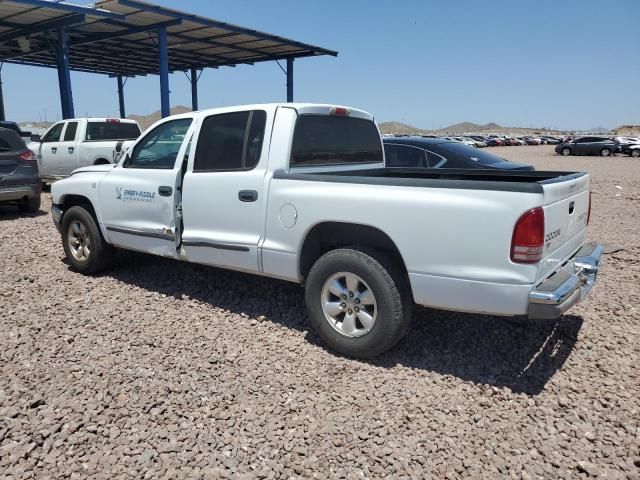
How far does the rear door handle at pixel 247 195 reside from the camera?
169 inches

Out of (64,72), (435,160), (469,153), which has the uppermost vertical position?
(64,72)

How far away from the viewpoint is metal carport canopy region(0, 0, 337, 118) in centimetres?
1691

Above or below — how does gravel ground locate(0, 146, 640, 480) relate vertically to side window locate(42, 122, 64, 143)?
below

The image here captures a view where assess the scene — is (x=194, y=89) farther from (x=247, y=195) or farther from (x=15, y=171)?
(x=247, y=195)

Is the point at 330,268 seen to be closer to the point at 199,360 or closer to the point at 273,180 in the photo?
the point at 273,180

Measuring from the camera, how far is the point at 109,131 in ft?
42.5

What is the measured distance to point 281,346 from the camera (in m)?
4.18

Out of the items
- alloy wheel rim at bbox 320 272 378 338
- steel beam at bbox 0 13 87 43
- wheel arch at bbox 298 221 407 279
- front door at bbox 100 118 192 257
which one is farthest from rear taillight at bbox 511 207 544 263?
steel beam at bbox 0 13 87 43

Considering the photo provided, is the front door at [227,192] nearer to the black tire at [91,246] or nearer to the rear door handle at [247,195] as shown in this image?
the rear door handle at [247,195]

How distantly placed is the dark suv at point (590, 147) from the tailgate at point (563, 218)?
38.8 m

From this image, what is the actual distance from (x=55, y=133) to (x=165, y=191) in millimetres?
10212

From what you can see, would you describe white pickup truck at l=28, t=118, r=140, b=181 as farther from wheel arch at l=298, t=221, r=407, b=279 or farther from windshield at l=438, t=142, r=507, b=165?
wheel arch at l=298, t=221, r=407, b=279

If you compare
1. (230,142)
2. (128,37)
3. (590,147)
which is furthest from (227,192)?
(590,147)

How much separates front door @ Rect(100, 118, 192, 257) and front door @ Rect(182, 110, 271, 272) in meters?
0.25
